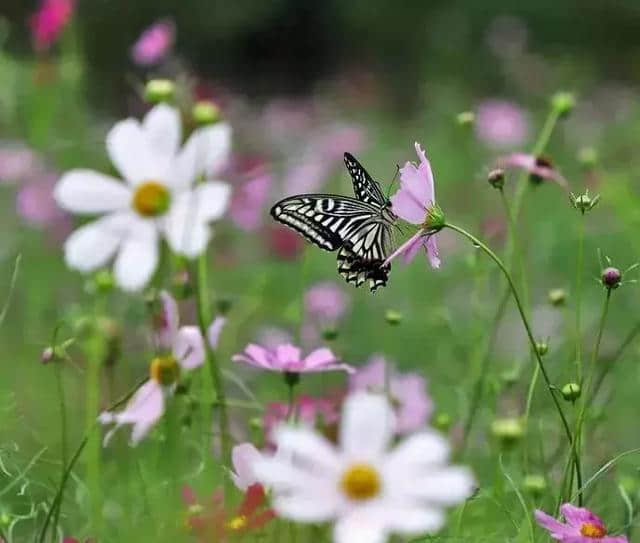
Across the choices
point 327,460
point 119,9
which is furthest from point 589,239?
point 119,9

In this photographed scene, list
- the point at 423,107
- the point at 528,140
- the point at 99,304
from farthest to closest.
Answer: the point at 423,107, the point at 528,140, the point at 99,304

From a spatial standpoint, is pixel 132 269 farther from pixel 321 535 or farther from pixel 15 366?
pixel 15 366

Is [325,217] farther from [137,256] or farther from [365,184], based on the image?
[137,256]

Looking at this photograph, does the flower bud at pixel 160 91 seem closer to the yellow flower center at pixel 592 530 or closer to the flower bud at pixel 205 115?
the flower bud at pixel 205 115

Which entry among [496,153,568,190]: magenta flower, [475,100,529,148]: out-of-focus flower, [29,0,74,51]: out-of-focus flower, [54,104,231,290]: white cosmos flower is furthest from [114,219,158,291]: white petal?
[475,100,529,148]: out-of-focus flower

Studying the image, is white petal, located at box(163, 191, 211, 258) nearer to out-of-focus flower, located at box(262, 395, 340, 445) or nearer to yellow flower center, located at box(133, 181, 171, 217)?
yellow flower center, located at box(133, 181, 171, 217)

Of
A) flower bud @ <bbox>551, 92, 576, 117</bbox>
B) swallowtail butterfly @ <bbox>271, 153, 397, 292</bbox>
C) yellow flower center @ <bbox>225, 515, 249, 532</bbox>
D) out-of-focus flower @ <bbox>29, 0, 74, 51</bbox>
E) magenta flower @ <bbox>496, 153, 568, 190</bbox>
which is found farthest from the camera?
out-of-focus flower @ <bbox>29, 0, 74, 51</bbox>
